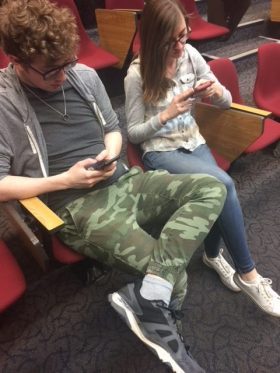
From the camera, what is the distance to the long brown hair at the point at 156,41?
1246mm

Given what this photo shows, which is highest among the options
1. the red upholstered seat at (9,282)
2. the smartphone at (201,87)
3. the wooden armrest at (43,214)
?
the smartphone at (201,87)

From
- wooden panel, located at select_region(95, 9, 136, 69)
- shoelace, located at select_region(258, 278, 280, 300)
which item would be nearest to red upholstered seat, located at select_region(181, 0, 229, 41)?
wooden panel, located at select_region(95, 9, 136, 69)

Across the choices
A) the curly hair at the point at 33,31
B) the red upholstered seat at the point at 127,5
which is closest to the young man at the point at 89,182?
the curly hair at the point at 33,31

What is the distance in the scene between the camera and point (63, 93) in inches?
47.1

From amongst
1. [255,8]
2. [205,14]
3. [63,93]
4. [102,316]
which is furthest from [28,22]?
[255,8]

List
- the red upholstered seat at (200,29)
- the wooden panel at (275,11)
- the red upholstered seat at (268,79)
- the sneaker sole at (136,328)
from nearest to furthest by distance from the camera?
the sneaker sole at (136,328) → the red upholstered seat at (268,79) → the red upholstered seat at (200,29) → the wooden panel at (275,11)

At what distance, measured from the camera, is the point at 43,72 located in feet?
3.35

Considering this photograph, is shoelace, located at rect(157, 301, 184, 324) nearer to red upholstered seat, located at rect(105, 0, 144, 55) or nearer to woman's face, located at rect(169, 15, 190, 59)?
woman's face, located at rect(169, 15, 190, 59)

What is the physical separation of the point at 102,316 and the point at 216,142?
3.16 ft

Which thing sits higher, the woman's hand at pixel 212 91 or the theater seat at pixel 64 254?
the woman's hand at pixel 212 91

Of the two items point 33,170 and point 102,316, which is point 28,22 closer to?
point 33,170

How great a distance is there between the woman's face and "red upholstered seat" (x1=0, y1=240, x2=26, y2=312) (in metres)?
0.95

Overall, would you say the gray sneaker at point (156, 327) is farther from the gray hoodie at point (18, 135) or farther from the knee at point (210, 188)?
the gray hoodie at point (18, 135)

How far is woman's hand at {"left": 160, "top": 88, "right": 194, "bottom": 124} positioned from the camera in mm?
1287
